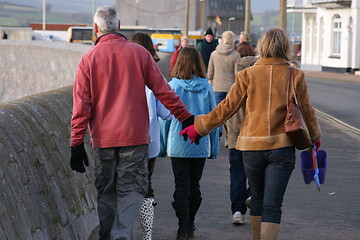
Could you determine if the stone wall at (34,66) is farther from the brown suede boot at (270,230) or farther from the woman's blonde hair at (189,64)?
the brown suede boot at (270,230)

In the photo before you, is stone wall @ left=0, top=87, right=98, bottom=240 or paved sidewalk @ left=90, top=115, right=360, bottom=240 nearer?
stone wall @ left=0, top=87, right=98, bottom=240

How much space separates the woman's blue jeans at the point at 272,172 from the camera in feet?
19.5

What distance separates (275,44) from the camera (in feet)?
19.7

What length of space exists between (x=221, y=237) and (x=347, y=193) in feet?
9.17

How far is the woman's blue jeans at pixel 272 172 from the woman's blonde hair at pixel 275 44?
2.11ft

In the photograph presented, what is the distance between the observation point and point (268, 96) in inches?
235

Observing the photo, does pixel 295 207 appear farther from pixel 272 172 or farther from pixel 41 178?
pixel 41 178

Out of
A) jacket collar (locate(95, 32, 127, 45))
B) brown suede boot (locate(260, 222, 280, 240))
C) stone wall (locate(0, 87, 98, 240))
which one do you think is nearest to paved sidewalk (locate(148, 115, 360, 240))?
stone wall (locate(0, 87, 98, 240))

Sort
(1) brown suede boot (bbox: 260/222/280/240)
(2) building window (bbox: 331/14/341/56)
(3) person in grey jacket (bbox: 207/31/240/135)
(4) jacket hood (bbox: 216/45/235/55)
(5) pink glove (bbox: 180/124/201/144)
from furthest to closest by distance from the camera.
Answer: (2) building window (bbox: 331/14/341/56) → (3) person in grey jacket (bbox: 207/31/240/135) → (4) jacket hood (bbox: 216/45/235/55) → (5) pink glove (bbox: 180/124/201/144) → (1) brown suede boot (bbox: 260/222/280/240)

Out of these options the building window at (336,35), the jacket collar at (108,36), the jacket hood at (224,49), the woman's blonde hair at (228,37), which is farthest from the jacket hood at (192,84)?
the building window at (336,35)

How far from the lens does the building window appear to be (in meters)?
60.2

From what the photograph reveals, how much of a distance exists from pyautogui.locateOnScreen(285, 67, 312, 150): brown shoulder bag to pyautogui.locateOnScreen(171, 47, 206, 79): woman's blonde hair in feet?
5.14

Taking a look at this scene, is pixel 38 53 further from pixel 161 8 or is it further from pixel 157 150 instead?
pixel 161 8

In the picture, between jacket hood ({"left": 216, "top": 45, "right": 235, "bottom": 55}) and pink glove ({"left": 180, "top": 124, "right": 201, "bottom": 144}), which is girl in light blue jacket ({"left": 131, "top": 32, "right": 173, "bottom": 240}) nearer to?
pink glove ({"left": 180, "top": 124, "right": 201, "bottom": 144})
